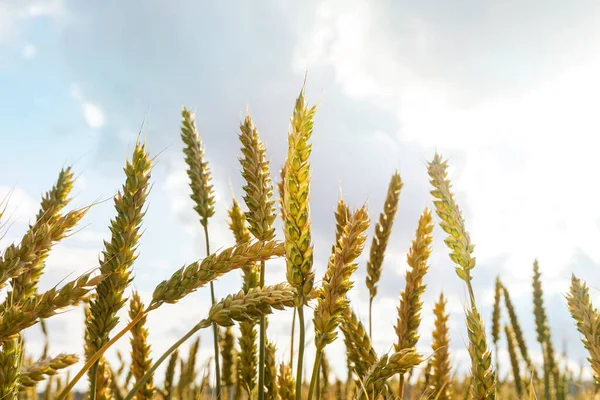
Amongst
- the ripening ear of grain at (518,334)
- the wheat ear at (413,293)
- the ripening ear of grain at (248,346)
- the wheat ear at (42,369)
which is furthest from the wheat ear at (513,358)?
the wheat ear at (42,369)

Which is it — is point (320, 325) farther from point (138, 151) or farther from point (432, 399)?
point (432, 399)

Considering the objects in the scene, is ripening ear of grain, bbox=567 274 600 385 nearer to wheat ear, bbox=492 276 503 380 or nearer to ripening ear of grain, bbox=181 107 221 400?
ripening ear of grain, bbox=181 107 221 400

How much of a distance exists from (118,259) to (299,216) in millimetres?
644

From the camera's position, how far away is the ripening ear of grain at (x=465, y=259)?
186 cm

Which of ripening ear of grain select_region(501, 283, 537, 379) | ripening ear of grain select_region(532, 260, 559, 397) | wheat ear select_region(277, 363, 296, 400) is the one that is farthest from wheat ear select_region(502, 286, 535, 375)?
wheat ear select_region(277, 363, 296, 400)

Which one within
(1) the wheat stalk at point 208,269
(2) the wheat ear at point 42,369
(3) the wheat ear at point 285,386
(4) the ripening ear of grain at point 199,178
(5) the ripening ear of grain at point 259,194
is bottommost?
(3) the wheat ear at point 285,386

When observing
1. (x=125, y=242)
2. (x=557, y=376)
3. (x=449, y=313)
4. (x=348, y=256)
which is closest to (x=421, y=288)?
(x=449, y=313)

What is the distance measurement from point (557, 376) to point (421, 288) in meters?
3.36

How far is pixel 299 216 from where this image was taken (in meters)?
1.71

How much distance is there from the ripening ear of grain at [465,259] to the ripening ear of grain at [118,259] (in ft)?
3.84

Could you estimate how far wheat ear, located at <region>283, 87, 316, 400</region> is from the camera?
1.66 m

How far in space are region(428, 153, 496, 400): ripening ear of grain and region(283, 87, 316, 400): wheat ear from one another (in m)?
0.65

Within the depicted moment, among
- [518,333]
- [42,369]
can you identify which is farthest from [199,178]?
[518,333]

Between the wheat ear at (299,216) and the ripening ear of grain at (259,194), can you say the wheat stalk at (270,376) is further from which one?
the wheat ear at (299,216)
